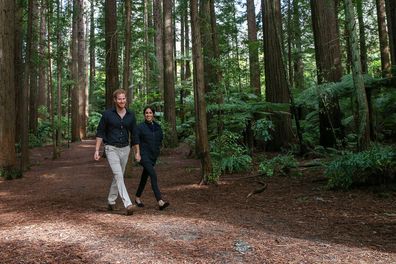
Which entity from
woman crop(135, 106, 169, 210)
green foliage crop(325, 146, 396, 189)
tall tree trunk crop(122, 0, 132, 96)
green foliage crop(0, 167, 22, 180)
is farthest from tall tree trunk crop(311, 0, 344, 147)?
green foliage crop(0, 167, 22, 180)

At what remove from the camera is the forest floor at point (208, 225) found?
399cm

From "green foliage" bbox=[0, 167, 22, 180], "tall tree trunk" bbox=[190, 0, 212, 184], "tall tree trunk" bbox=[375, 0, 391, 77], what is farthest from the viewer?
"tall tree trunk" bbox=[375, 0, 391, 77]

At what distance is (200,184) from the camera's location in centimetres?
881

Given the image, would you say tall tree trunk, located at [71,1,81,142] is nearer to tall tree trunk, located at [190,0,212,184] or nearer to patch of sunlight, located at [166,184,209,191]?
patch of sunlight, located at [166,184,209,191]

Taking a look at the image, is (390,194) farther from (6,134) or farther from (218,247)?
(6,134)

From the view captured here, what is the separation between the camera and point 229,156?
10.6 meters

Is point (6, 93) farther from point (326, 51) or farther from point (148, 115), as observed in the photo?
point (326, 51)

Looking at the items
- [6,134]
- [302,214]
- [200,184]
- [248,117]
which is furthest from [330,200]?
[6,134]

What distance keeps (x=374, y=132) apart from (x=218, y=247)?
7586 mm

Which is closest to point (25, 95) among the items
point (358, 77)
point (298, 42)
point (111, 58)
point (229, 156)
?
point (111, 58)

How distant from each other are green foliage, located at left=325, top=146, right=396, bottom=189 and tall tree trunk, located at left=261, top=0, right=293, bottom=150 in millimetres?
4536

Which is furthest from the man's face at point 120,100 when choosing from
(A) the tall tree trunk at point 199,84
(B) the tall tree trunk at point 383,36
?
(B) the tall tree trunk at point 383,36

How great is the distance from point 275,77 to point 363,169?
5779mm

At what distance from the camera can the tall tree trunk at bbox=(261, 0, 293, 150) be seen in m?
11.9
